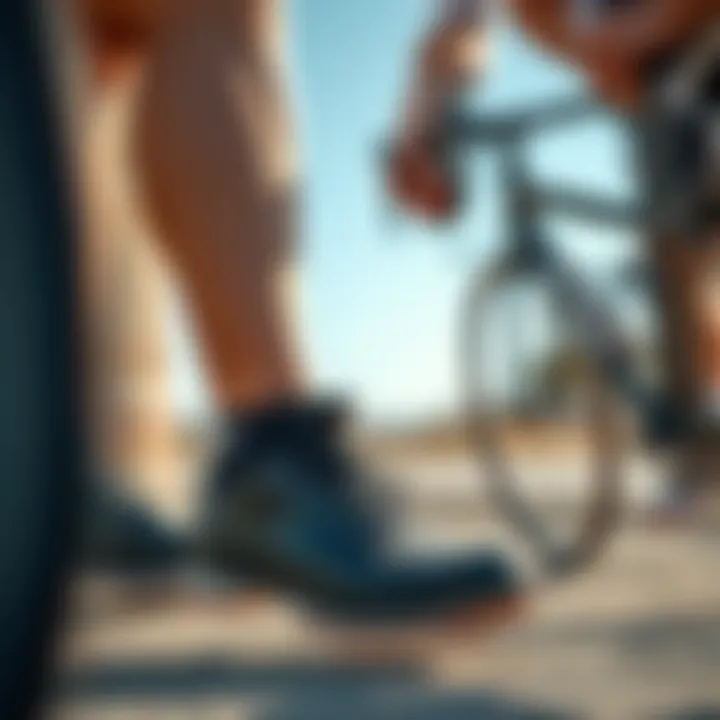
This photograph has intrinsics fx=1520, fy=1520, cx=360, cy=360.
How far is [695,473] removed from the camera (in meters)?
1.57

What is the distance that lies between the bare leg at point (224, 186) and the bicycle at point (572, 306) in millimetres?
356

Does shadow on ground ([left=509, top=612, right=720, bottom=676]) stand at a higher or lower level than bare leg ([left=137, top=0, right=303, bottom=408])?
lower

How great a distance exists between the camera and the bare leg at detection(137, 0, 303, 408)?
0.91 m

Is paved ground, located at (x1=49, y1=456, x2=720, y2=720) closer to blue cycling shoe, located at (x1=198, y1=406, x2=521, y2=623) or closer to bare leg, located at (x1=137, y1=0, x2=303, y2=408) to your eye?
blue cycling shoe, located at (x1=198, y1=406, x2=521, y2=623)

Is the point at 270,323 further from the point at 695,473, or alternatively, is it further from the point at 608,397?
the point at 695,473

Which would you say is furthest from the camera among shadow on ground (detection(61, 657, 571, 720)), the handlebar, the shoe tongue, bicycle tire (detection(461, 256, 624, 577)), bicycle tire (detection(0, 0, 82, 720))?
bicycle tire (detection(461, 256, 624, 577))

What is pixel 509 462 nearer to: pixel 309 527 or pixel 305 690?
pixel 305 690

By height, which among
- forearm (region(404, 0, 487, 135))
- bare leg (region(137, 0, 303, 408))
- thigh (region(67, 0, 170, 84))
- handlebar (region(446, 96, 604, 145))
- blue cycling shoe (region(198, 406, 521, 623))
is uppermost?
handlebar (region(446, 96, 604, 145))

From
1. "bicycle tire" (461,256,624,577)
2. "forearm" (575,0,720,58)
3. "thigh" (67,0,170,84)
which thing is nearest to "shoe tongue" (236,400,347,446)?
"thigh" (67,0,170,84)

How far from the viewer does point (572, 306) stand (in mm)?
1468

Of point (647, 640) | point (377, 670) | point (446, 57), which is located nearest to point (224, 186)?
point (446, 57)

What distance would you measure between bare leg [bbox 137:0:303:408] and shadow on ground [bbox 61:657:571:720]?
24 centimetres

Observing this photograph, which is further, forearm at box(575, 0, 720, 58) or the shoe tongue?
forearm at box(575, 0, 720, 58)

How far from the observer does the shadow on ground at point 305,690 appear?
1.01 metres
